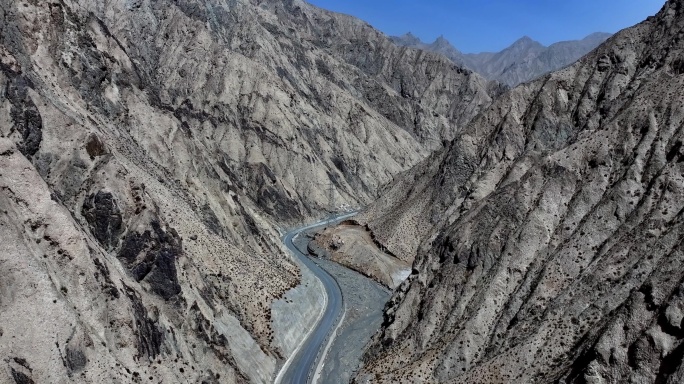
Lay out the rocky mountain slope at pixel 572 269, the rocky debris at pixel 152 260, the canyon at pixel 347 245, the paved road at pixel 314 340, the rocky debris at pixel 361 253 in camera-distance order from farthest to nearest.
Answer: the rocky debris at pixel 361 253, the paved road at pixel 314 340, the rocky debris at pixel 152 260, the canyon at pixel 347 245, the rocky mountain slope at pixel 572 269

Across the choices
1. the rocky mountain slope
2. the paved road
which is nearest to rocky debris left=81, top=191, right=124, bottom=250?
the paved road

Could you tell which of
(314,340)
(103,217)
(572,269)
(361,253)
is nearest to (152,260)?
(103,217)

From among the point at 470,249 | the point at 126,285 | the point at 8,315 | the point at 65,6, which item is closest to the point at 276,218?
the point at 65,6

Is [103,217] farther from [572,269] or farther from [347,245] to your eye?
[347,245]

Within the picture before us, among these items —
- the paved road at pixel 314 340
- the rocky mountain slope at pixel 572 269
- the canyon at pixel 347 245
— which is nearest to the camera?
the rocky mountain slope at pixel 572 269

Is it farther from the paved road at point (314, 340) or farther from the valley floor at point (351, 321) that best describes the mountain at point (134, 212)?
the valley floor at point (351, 321)

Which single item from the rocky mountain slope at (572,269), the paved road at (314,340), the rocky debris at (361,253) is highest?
the rocky mountain slope at (572,269)

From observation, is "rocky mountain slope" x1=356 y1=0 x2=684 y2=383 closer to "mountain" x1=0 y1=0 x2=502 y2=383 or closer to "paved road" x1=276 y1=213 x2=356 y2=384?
"paved road" x1=276 y1=213 x2=356 y2=384

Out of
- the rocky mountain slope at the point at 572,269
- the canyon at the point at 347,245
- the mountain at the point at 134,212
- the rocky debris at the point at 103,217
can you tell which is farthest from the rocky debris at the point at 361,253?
the rocky debris at the point at 103,217
